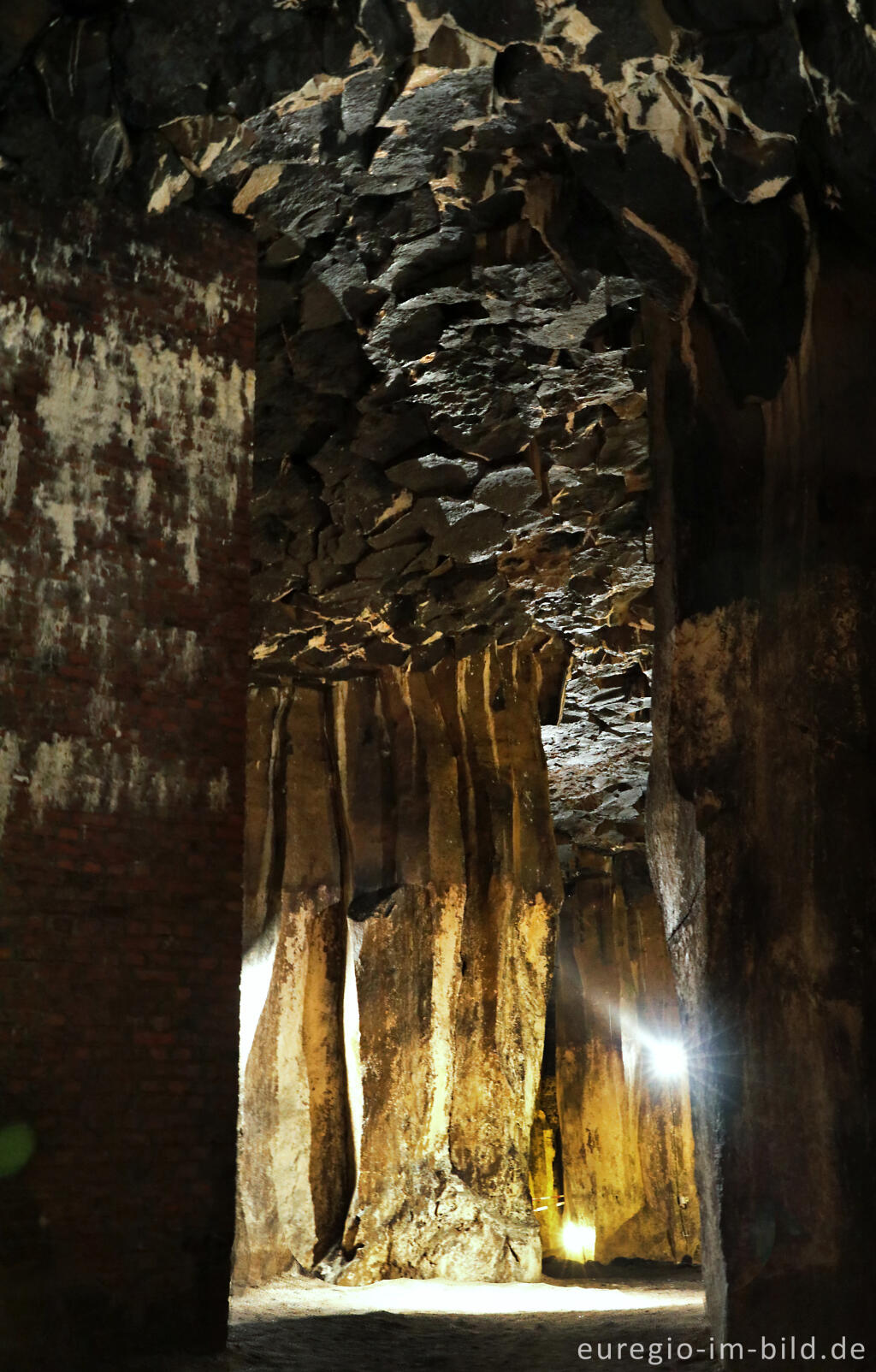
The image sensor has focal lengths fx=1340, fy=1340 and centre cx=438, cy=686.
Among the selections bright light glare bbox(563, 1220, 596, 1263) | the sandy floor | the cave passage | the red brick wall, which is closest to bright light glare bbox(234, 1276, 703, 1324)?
the sandy floor

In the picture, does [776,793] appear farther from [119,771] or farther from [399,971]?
[399,971]

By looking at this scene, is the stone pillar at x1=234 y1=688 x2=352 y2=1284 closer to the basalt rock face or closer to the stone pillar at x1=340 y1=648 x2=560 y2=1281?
the basalt rock face

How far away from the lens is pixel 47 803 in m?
5.71

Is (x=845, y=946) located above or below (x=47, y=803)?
below

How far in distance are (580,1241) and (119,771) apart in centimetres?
1642

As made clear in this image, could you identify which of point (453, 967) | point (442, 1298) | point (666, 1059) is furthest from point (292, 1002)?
point (666, 1059)

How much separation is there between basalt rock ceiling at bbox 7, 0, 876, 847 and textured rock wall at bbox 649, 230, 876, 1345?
37 cm

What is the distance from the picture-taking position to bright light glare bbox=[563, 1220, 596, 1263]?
19.6 m

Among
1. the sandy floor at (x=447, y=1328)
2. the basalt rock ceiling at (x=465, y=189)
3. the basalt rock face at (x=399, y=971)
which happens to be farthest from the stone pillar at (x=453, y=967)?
the basalt rock ceiling at (x=465, y=189)

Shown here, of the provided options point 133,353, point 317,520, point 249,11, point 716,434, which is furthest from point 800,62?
point 317,520

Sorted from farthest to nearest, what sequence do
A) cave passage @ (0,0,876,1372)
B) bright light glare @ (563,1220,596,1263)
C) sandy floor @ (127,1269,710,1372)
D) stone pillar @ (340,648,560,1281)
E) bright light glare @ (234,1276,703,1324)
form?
bright light glare @ (563,1220,596,1263), stone pillar @ (340,648,560,1281), bright light glare @ (234,1276,703,1324), sandy floor @ (127,1269,710,1372), cave passage @ (0,0,876,1372)

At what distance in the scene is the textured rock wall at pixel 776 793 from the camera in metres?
5.94

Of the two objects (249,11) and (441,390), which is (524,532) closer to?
(441,390)

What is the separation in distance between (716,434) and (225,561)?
8.76ft
